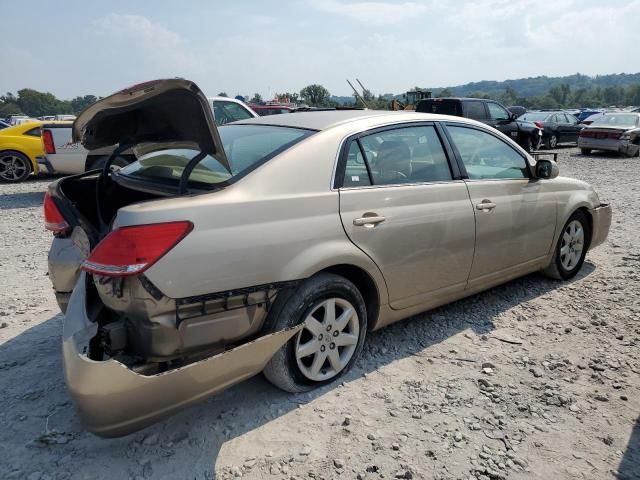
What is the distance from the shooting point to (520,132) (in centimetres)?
1528

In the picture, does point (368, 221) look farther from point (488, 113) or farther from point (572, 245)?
point (488, 113)

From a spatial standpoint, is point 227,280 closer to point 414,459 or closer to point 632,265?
point 414,459

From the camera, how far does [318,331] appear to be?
2.75 metres

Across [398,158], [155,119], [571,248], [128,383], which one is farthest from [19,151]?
[571,248]

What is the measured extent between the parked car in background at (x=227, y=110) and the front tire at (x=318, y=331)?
7.05m

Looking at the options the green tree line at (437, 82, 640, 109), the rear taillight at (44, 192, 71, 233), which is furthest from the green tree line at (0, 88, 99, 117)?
the green tree line at (437, 82, 640, 109)

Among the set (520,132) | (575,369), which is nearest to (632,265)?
(575,369)

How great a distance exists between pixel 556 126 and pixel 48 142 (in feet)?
57.5

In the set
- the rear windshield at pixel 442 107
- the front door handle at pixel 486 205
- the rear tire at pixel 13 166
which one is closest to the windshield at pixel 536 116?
A: the rear windshield at pixel 442 107

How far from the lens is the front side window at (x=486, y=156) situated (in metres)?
3.60

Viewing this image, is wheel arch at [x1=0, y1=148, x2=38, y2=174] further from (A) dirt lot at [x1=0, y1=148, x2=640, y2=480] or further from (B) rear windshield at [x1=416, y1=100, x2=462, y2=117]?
(B) rear windshield at [x1=416, y1=100, x2=462, y2=117]

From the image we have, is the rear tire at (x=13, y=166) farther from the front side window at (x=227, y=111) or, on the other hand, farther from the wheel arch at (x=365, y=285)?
the wheel arch at (x=365, y=285)

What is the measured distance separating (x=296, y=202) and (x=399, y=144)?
3.44 ft

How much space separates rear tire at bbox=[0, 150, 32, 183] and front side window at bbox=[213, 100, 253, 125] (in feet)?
16.7
